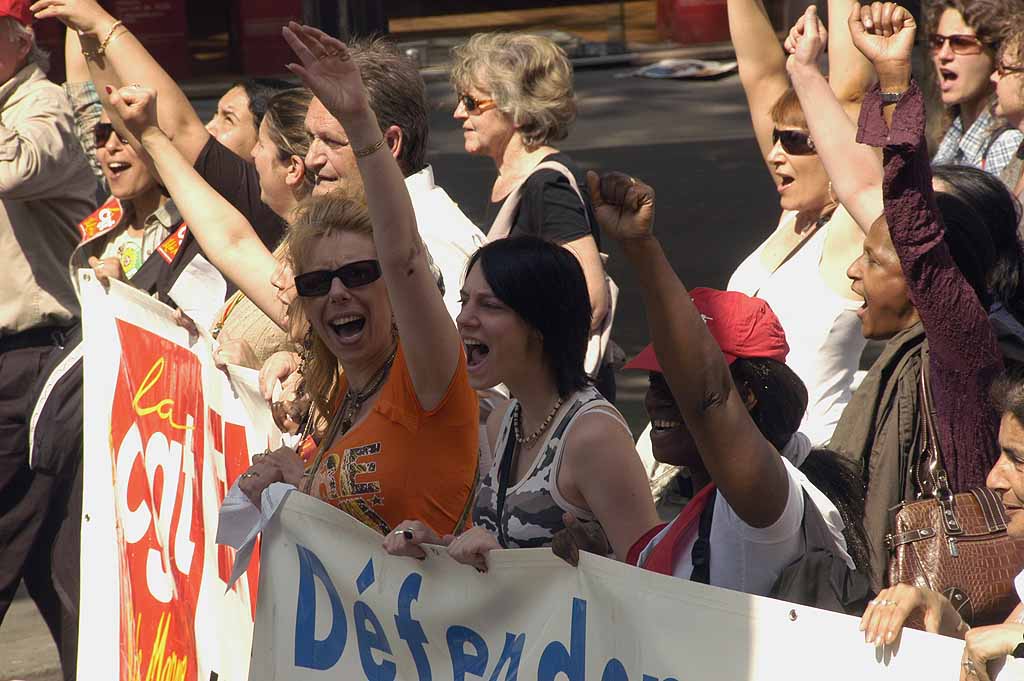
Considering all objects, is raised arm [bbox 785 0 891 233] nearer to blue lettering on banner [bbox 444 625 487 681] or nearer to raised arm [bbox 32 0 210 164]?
blue lettering on banner [bbox 444 625 487 681]

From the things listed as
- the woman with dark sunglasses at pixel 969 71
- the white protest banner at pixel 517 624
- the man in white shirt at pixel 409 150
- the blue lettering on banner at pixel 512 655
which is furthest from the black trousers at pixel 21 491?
the woman with dark sunglasses at pixel 969 71

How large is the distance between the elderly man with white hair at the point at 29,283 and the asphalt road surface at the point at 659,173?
647mm

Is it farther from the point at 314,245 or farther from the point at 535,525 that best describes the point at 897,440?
the point at 314,245

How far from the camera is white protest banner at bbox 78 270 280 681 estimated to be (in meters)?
3.97

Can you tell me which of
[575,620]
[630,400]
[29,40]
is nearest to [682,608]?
[575,620]

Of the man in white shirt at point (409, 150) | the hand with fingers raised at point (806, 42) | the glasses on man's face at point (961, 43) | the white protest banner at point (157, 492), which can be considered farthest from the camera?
the glasses on man's face at point (961, 43)

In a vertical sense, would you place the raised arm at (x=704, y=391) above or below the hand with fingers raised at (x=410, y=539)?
above

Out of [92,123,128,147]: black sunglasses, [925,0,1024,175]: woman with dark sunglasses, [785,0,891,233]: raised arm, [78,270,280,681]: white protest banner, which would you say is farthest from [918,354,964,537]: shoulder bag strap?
[92,123,128,147]: black sunglasses

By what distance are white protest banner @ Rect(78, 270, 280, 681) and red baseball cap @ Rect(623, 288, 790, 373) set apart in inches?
57.4

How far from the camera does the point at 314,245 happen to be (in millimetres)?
3289

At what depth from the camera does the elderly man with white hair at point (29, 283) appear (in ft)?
15.9

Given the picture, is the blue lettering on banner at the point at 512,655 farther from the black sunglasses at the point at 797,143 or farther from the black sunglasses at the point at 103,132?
the black sunglasses at the point at 103,132

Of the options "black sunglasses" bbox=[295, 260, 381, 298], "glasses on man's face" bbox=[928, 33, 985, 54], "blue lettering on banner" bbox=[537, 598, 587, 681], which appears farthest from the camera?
"glasses on man's face" bbox=[928, 33, 985, 54]

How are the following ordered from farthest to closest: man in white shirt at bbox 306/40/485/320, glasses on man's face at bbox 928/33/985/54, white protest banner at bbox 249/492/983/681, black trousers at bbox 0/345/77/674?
1. glasses on man's face at bbox 928/33/985/54
2. black trousers at bbox 0/345/77/674
3. man in white shirt at bbox 306/40/485/320
4. white protest banner at bbox 249/492/983/681
